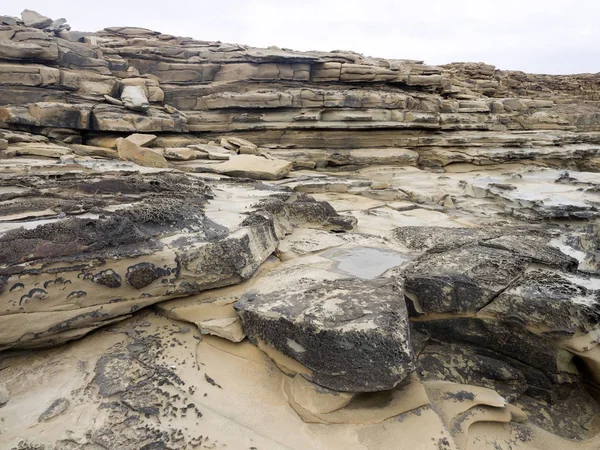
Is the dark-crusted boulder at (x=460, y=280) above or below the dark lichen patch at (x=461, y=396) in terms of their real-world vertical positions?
above

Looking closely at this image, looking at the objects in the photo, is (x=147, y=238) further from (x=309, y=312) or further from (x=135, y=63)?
(x=135, y=63)

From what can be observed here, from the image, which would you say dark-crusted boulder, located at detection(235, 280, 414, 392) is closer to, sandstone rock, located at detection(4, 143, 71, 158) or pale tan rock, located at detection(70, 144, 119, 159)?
sandstone rock, located at detection(4, 143, 71, 158)

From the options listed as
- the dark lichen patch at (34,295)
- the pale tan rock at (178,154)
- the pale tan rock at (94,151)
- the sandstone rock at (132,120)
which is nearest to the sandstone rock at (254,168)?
the pale tan rock at (178,154)

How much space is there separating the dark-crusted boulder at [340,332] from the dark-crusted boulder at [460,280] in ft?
0.88

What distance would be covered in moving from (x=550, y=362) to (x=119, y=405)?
7.59 feet

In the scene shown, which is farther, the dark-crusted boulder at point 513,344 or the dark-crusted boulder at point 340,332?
the dark-crusted boulder at point 513,344

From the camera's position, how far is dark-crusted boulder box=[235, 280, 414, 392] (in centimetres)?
185

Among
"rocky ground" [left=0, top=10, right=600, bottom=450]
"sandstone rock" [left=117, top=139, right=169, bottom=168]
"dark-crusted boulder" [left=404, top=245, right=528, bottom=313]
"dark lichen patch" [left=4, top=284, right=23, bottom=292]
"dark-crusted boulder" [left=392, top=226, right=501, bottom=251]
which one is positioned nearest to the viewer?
"rocky ground" [left=0, top=10, right=600, bottom=450]

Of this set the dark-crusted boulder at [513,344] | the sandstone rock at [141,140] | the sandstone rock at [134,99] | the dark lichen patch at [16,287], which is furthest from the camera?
the sandstone rock at [134,99]

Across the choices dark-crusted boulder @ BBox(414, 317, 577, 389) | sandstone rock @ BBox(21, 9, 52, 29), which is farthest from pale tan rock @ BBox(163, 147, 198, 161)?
sandstone rock @ BBox(21, 9, 52, 29)

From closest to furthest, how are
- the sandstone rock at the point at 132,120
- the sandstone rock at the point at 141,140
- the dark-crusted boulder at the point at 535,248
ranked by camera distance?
the dark-crusted boulder at the point at 535,248 → the sandstone rock at the point at 141,140 → the sandstone rock at the point at 132,120

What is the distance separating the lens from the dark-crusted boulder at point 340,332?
1847 mm

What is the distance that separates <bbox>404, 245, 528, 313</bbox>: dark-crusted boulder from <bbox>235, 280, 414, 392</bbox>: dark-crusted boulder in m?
0.27

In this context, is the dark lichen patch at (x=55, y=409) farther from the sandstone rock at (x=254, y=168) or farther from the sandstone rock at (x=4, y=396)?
the sandstone rock at (x=254, y=168)
